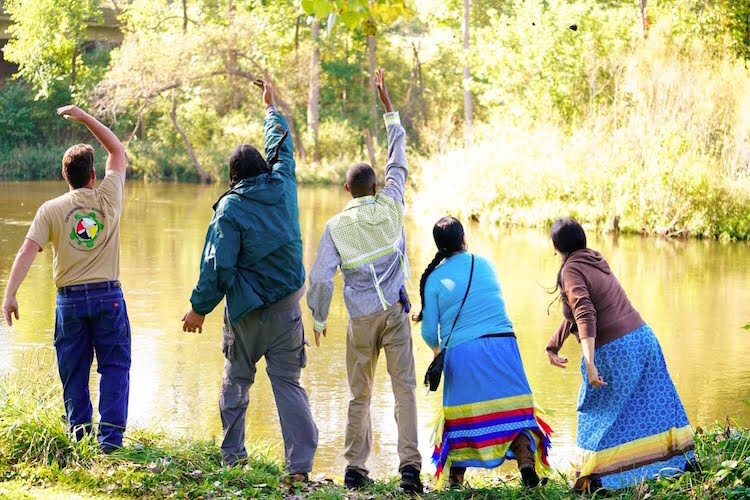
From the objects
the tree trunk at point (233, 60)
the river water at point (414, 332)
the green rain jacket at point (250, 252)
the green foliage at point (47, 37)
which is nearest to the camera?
the green rain jacket at point (250, 252)

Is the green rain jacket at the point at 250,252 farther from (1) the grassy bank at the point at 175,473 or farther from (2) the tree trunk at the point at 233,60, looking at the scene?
(2) the tree trunk at the point at 233,60

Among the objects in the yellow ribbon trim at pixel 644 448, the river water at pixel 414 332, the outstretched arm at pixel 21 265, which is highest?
the outstretched arm at pixel 21 265

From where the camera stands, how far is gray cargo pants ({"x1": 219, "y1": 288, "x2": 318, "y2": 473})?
5457mm

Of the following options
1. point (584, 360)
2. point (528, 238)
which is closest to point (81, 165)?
point (584, 360)

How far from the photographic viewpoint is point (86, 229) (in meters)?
5.52

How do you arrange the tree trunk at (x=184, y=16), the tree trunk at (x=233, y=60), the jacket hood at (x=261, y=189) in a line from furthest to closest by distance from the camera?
the tree trunk at (x=184, y=16) < the tree trunk at (x=233, y=60) < the jacket hood at (x=261, y=189)

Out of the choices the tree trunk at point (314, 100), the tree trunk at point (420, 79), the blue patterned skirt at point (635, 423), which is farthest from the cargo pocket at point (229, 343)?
the tree trunk at point (420, 79)

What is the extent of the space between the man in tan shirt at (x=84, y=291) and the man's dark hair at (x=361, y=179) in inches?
53.4

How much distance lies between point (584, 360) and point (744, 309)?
8.20 meters

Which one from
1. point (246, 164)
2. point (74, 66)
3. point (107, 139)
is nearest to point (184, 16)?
point (74, 66)

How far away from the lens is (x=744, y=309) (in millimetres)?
12391

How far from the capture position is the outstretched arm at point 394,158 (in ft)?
18.6

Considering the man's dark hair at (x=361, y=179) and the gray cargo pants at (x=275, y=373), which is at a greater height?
the man's dark hair at (x=361, y=179)

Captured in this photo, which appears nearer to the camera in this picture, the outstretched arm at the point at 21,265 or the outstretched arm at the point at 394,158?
the outstretched arm at the point at 21,265
